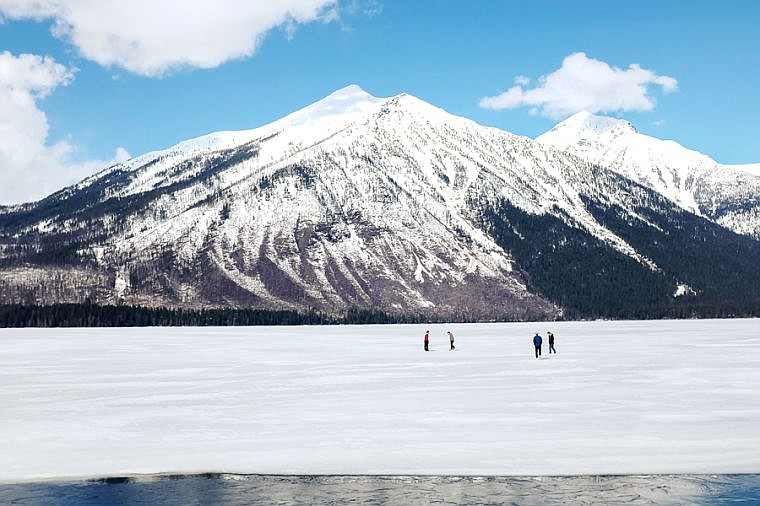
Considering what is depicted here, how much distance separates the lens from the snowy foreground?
23531 mm

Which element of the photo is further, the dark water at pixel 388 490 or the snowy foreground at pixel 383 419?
the snowy foreground at pixel 383 419

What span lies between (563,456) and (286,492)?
9.27m

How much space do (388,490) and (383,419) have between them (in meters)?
10.7

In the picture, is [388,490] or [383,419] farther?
[383,419]

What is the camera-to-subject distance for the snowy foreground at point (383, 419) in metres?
23.5

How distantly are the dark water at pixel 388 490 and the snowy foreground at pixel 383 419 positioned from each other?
86cm

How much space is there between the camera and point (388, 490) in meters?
20.4

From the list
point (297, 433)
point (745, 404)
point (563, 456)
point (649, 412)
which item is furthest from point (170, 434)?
point (745, 404)

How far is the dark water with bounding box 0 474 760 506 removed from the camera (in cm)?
1938

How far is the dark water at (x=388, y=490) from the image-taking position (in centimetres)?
1938

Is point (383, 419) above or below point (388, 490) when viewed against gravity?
above

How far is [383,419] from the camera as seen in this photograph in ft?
102

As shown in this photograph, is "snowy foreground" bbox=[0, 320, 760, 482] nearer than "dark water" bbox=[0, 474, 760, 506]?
No

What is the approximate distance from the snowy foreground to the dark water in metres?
0.86
